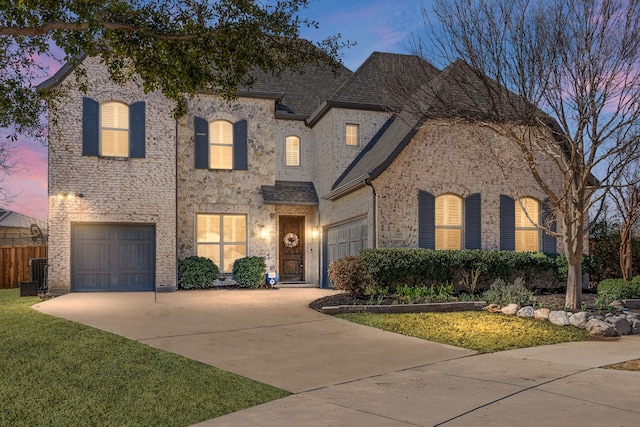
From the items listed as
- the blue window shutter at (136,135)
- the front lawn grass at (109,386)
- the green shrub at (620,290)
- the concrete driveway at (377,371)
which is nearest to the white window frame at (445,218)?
the green shrub at (620,290)

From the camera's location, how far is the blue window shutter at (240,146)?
1950 centimetres

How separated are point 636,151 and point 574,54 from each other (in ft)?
8.25

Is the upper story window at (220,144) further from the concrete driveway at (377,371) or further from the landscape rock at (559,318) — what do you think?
the landscape rock at (559,318)

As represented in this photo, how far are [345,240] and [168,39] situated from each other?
10.8m

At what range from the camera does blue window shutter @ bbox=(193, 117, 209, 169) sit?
62.5 ft

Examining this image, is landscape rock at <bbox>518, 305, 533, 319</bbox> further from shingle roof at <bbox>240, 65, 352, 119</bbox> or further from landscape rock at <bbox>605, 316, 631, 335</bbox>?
shingle roof at <bbox>240, 65, 352, 119</bbox>

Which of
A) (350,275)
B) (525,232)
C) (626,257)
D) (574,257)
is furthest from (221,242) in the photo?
(626,257)

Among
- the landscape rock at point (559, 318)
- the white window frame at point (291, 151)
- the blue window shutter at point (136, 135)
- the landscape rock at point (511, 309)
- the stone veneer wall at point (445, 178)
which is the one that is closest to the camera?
the landscape rock at point (559, 318)

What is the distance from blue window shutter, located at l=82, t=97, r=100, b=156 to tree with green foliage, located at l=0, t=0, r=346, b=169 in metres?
7.07

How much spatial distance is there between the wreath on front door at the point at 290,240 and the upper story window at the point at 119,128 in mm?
6038

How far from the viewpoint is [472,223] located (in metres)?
16.5

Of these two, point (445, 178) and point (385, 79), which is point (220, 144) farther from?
point (445, 178)

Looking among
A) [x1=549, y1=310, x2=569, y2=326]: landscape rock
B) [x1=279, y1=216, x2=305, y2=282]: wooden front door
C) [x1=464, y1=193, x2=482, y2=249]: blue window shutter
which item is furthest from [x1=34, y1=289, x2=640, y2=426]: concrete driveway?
[x1=279, y1=216, x2=305, y2=282]: wooden front door

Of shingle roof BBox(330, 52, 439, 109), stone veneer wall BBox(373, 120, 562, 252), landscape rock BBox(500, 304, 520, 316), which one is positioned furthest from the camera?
stone veneer wall BBox(373, 120, 562, 252)
